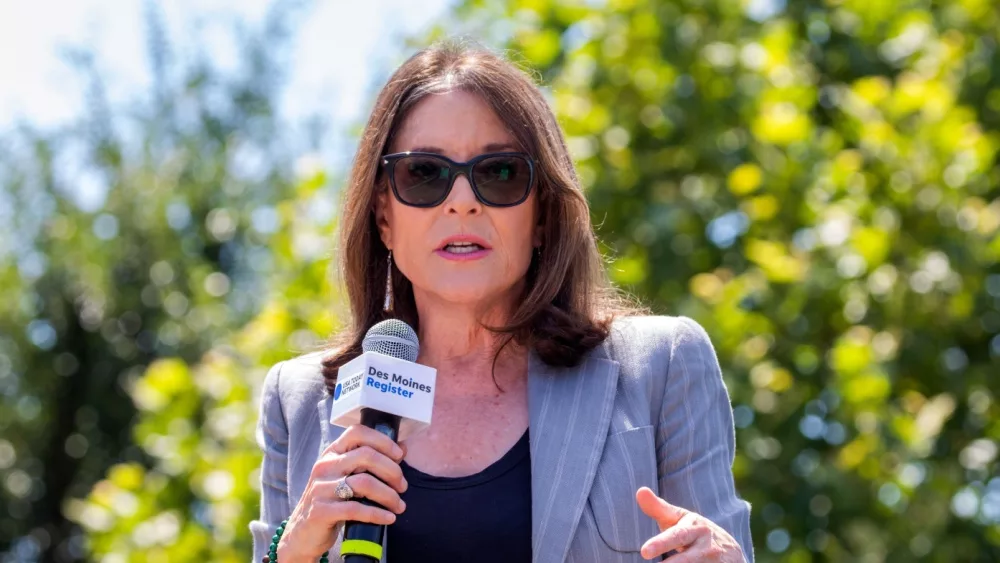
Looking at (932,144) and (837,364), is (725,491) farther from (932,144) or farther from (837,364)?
(932,144)

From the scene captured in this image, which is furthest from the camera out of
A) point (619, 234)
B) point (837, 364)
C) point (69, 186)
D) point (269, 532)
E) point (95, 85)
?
point (95, 85)

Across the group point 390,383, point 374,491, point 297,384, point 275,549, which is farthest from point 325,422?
point 374,491

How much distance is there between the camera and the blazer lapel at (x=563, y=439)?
2.42 m

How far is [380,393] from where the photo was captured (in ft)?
7.13

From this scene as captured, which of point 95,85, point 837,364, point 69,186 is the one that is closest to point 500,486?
point 837,364

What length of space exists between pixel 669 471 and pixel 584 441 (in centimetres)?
18

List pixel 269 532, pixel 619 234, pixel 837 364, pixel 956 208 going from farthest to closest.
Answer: pixel 619 234 < pixel 956 208 < pixel 837 364 < pixel 269 532

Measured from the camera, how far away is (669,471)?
2.52m

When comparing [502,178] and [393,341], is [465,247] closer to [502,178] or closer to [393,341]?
[502,178]

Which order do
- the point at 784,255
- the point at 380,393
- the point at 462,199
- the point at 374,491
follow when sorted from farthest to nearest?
the point at 784,255, the point at 462,199, the point at 380,393, the point at 374,491

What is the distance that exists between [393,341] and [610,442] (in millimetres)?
500

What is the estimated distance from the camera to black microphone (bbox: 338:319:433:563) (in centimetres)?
205

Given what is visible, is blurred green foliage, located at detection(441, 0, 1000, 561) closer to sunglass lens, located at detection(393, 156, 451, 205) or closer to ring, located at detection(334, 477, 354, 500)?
sunglass lens, located at detection(393, 156, 451, 205)

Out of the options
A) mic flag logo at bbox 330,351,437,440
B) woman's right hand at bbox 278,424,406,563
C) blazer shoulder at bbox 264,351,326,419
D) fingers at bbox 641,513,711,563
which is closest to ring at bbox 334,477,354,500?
woman's right hand at bbox 278,424,406,563
